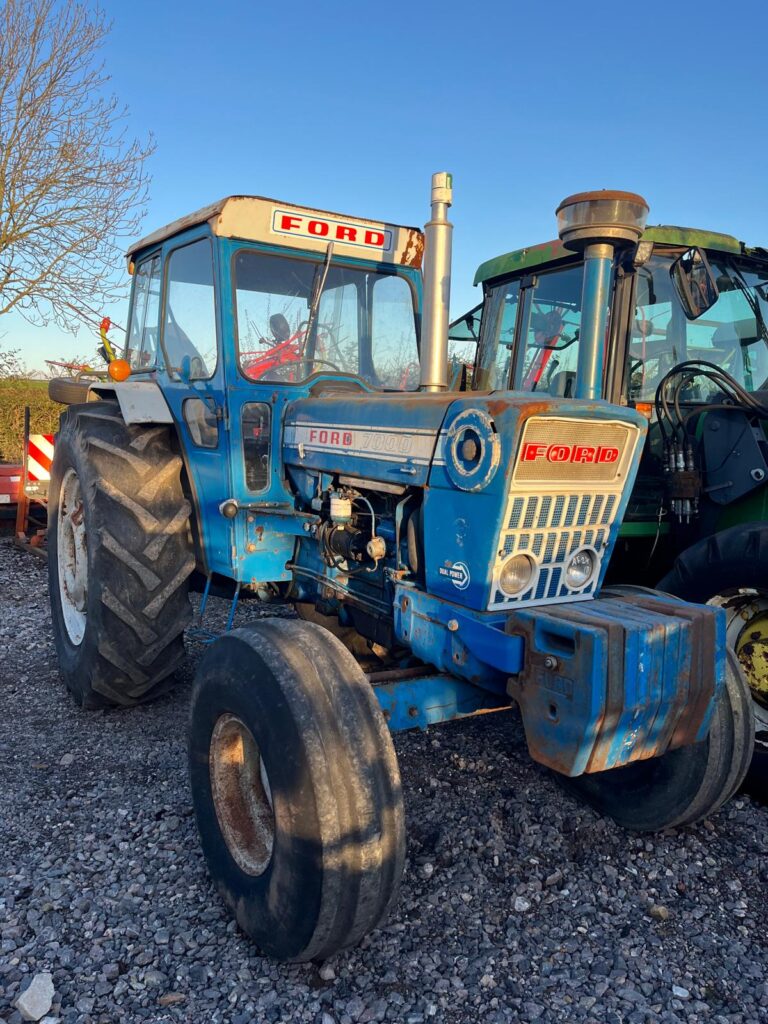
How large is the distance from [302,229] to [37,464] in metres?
4.73

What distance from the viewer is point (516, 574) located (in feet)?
8.82

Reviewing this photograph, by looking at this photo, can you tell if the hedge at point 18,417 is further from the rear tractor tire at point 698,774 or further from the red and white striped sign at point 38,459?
the rear tractor tire at point 698,774

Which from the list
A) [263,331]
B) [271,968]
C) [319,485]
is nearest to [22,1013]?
[271,968]

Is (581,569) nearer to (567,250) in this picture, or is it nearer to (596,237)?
(596,237)

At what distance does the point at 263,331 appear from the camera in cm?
369

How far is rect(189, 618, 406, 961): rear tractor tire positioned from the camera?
2.08 metres

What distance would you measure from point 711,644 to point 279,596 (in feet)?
7.61

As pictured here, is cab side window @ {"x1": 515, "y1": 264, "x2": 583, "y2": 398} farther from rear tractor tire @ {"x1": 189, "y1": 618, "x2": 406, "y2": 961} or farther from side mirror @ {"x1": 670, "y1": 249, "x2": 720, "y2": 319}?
rear tractor tire @ {"x1": 189, "y1": 618, "x2": 406, "y2": 961}

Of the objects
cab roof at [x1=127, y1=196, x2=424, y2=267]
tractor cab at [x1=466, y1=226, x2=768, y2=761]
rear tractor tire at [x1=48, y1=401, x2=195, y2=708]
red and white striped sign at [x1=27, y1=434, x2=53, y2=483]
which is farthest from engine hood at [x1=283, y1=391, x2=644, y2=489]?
red and white striped sign at [x1=27, y1=434, x2=53, y2=483]

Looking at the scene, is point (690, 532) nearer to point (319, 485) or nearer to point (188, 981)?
point (319, 485)

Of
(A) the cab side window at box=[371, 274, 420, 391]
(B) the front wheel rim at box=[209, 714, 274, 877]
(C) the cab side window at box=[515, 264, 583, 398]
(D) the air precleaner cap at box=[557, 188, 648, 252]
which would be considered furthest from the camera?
(C) the cab side window at box=[515, 264, 583, 398]

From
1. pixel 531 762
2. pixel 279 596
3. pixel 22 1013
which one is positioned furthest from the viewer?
pixel 279 596

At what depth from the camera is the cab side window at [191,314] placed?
3699 millimetres

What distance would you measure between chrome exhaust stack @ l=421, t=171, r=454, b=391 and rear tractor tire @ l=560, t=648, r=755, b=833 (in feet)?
5.37
